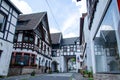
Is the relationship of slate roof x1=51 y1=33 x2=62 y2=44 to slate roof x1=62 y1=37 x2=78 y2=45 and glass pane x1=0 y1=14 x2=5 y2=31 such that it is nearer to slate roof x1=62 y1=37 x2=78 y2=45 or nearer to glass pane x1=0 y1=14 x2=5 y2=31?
Answer: slate roof x1=62 y1=37 x2=78 y2=45

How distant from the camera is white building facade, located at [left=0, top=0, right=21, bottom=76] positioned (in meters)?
12.3

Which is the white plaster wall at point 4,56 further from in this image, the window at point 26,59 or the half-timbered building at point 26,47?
the window at point 26,59

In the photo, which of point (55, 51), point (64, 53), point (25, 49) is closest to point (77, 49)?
point (64, 53)

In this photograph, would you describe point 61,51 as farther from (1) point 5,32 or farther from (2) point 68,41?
(1) point 5,32

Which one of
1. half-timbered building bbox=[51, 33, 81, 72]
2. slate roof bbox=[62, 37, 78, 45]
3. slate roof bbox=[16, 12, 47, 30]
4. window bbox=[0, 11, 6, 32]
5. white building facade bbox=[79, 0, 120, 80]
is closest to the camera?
white building facade bbox=[79, 0, 120, 80]

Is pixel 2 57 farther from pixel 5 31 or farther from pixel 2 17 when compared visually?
pixel 2 17

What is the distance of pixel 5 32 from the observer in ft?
42.2

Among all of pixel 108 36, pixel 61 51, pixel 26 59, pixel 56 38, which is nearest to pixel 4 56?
pixel 26 59

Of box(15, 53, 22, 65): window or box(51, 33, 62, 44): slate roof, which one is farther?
box(51, 33, 62, 44): slate roof

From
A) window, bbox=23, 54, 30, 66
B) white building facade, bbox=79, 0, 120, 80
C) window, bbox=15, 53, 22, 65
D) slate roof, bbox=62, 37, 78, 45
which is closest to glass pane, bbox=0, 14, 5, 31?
window, bbox=15, 53, 22, 65

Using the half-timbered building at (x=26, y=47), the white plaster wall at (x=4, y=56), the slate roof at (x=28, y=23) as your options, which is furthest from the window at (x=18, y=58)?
the white plaster wall at (x=4, y=56)

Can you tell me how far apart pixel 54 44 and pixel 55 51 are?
184 cm

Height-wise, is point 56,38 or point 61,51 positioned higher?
point 56,38

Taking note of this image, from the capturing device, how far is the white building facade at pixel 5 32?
12.3m
